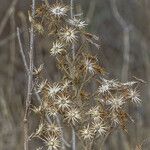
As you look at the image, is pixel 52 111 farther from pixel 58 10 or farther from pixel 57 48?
pixel 58 10

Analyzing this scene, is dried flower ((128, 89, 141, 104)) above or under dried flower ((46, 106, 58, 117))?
above

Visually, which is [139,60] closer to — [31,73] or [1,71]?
[1,71]

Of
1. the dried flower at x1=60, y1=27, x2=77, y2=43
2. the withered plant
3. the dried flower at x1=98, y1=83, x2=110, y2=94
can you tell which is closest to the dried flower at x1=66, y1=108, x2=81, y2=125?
the withered plant

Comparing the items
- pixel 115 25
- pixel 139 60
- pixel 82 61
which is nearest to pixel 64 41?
pixel 82 61

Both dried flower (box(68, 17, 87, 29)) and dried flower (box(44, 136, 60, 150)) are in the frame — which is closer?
dried flower (box(44, 136, 60, 150))

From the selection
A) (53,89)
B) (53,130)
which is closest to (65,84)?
(53,89)

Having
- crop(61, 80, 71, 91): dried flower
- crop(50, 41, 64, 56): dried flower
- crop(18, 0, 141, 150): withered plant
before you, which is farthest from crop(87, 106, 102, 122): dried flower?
crop(50, 41, 64, 56): dried flower

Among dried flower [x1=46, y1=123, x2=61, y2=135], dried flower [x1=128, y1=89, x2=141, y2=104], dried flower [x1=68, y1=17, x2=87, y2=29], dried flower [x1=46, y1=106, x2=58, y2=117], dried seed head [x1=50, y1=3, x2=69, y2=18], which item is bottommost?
dried flower [x1=46, y1=123, x2=61, y2=135]

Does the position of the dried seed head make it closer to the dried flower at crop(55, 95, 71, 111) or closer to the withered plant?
the withered plant

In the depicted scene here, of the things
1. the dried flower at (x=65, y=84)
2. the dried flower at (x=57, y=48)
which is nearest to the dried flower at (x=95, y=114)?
the dried flower at (x=65, y=84)
